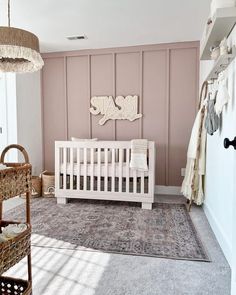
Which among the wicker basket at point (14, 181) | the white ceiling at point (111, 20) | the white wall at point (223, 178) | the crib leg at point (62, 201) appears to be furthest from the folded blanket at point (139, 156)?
the wicker basket at point (14, 181)

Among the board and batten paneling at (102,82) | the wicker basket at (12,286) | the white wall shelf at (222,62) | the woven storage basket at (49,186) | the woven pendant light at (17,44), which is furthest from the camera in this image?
the board and batten paneling at (102,82)

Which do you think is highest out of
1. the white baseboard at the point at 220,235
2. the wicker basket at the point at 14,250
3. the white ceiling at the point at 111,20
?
the white ceiling at the point at 111,20

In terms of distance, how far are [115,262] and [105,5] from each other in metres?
2.50

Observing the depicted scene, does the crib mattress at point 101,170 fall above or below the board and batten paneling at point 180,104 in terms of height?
below

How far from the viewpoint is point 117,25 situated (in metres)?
3.12

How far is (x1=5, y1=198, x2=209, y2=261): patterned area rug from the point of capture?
Result: 207 cm

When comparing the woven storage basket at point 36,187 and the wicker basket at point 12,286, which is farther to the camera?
the woven storage basket at point 36,187

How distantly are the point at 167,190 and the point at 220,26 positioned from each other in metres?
2.65

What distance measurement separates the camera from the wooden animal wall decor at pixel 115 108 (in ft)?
12.9

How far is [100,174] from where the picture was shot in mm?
3254

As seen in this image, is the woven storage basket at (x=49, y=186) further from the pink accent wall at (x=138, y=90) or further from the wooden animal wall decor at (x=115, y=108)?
the wooden animal wall decor at (x=115, y=108)

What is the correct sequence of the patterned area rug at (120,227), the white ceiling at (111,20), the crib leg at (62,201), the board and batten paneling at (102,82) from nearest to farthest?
the patterned area rug at (120,227) → the white ceiling at (111,20) → the crib leg at (62,201) → the board and batten paneling at (102,82)

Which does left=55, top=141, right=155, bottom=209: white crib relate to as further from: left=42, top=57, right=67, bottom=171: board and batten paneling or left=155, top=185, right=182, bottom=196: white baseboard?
left=42, top=57, right=67, bottom=171: board and batten paneling

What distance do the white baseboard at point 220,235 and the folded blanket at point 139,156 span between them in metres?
0.90
